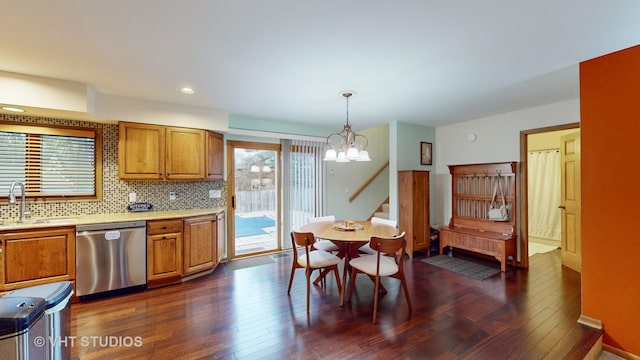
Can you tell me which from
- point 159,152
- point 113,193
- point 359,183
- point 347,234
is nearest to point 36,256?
point 113,193

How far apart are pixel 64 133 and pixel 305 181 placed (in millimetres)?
3379

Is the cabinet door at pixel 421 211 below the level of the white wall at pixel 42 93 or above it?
below

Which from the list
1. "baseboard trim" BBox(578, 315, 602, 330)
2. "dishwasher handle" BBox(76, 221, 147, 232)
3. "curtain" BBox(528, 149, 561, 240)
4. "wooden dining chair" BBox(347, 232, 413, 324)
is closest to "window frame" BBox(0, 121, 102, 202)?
"dishwasher handle" BBox(76, 221, 147, 232)

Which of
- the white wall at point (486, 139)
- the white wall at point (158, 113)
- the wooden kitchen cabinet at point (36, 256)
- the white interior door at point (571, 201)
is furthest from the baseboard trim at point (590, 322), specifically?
the wooden kitchen cabinet at point (36, 256)

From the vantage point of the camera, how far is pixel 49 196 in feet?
10.1

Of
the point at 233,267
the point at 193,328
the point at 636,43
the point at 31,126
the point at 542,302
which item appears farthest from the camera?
the point at 233,267

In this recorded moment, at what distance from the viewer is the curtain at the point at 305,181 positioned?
4.73 m

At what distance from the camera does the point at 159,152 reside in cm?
342

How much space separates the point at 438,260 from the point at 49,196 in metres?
5.41

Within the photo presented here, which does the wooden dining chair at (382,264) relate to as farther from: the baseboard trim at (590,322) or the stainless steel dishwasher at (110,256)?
the stainless steel dishwasher at (110,256)

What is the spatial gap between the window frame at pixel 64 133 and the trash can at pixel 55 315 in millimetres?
1889

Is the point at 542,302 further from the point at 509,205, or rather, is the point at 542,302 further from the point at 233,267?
the point at 233,267

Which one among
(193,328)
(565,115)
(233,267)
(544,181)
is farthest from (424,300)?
(544,181)

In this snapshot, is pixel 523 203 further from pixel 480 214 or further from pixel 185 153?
pixel 185 153
